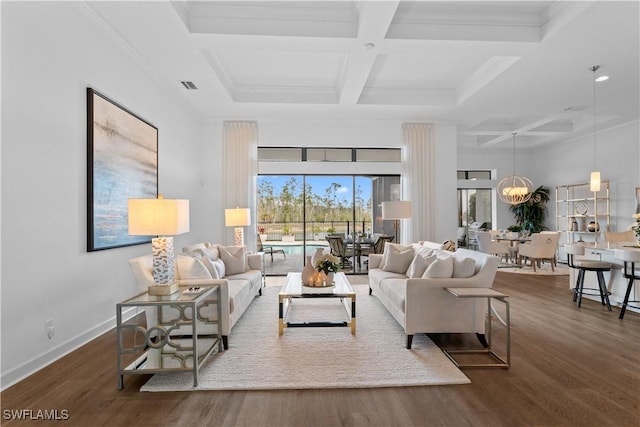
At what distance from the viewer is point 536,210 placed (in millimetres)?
9688

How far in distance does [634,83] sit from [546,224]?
5.51 m

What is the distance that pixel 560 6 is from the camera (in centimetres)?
350

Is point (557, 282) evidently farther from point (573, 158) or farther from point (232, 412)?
point (232, 412)

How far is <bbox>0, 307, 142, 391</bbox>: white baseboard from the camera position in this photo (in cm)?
→ 251

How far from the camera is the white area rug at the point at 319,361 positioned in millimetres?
2586

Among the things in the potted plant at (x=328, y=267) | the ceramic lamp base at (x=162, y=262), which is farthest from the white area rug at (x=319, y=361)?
Answer: the ceramic lamp base at (x=162, y=262)

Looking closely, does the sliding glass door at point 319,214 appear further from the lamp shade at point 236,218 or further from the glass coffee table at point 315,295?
the glass coffee table at point 315,295

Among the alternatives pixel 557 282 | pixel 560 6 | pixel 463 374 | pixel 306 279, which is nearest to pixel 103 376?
pixel 306 279

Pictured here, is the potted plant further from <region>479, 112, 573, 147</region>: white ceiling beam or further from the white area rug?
<region>479, 112, 573, 147</region>: white ceiling beam

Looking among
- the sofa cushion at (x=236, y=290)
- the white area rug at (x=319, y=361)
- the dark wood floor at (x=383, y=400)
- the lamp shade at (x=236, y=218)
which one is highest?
the lamp shade at (x=236, y=218)

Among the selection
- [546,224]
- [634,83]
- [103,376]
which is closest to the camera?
[103,376]

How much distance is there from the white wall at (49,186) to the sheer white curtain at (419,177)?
16.6ft

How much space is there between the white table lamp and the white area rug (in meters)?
0.71

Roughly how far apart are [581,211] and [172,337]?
31.3 feet
